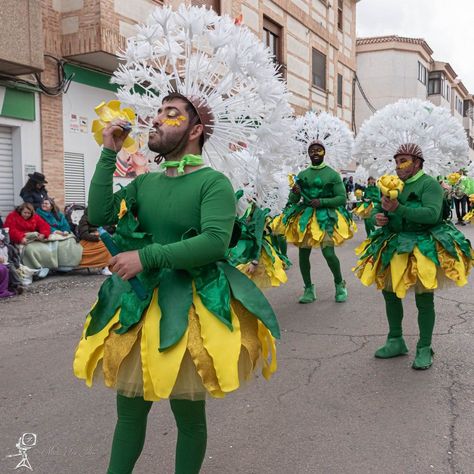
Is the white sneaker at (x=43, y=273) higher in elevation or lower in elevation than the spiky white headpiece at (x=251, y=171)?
lower

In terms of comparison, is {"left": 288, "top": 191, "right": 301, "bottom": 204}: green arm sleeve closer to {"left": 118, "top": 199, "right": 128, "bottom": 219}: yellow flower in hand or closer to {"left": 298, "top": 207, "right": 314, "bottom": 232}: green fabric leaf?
{"left": 298, "top": 207, "right": 314, "bottom": 232}: green fabric leaf

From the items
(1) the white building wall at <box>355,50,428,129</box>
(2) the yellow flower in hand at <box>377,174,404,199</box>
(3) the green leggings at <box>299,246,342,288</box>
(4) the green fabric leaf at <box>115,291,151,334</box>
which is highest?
(1) the white building wall at <box>355,50,428,129</box>

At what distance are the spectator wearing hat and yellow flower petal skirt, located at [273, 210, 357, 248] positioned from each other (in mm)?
4672

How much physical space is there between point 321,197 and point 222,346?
4.87 metres

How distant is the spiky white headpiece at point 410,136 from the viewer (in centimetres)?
589

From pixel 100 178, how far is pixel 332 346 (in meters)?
3.28

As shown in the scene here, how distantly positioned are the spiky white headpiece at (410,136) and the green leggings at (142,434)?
411 centimetres

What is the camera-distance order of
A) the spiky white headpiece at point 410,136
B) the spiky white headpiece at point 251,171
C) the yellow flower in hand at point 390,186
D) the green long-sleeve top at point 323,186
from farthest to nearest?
1. the green long-sleeve top at point 323,186
2. the spiky white headpiece at point 410,136
3. the yellow flower in hand at point 390,186
4. the spiky white headpiece at point 251,171

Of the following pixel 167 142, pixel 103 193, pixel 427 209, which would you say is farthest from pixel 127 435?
pixel 427 209

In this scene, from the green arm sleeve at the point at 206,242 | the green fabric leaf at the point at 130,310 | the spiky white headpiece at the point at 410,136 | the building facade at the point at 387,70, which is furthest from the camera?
the building facade at the point at 387,70

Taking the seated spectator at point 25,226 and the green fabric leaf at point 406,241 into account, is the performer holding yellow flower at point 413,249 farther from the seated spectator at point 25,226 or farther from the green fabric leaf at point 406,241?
the seated spectator at point 25,226

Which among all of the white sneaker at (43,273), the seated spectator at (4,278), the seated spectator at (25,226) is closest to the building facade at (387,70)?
the seated spectator at (25,226)

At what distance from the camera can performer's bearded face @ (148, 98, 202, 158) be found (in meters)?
2.37

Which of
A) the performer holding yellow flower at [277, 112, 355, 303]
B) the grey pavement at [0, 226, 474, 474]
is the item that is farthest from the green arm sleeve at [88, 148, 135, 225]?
the performer holding yellow flower at [277, 112, 355, 303]
